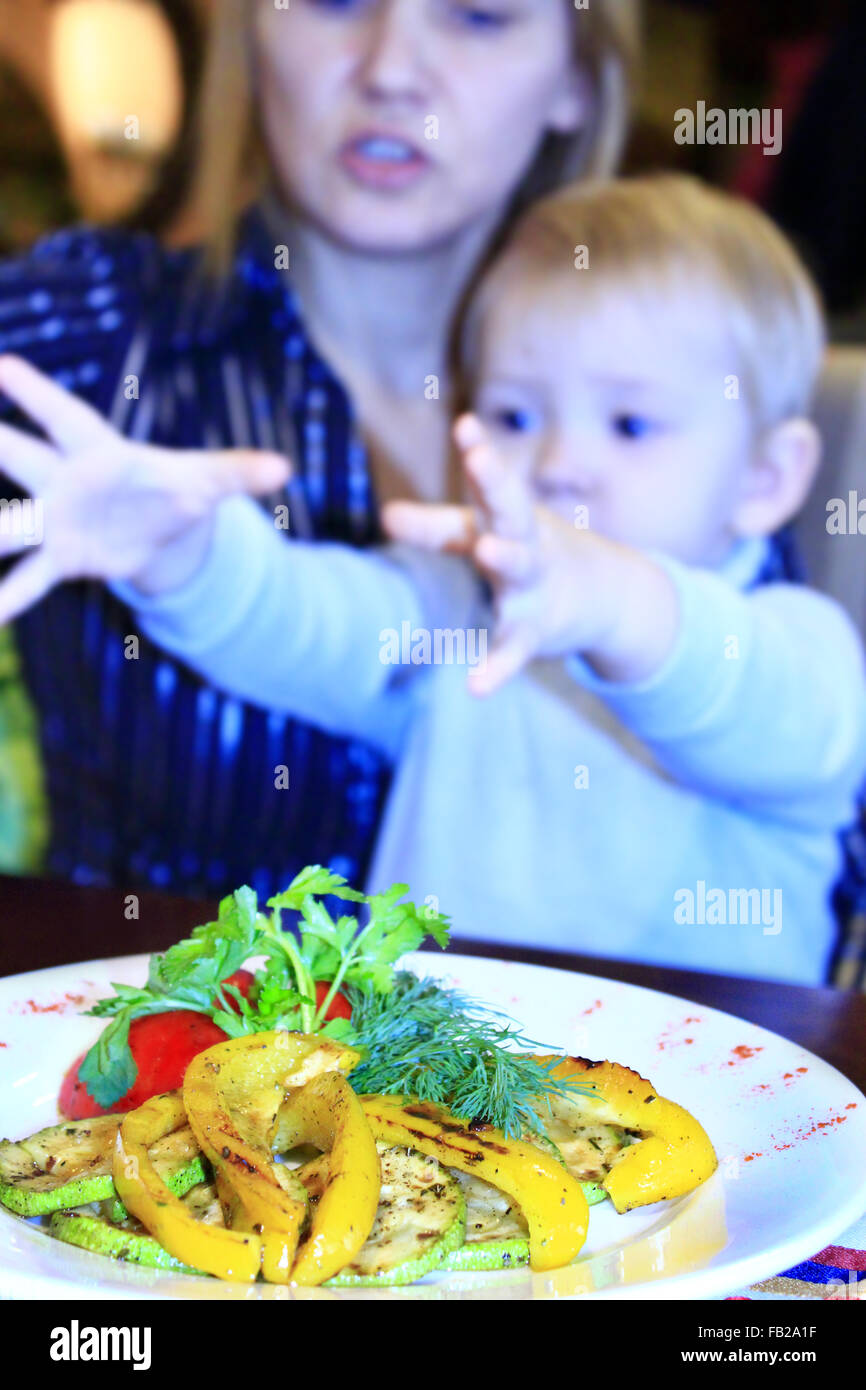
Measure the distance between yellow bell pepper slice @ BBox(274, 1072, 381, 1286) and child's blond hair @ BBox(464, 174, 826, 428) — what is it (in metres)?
1.05

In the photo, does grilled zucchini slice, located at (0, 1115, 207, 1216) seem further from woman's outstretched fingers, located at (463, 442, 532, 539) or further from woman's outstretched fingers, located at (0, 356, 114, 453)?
woman's outstretched fingers, located at (0, 356, 114, 453)

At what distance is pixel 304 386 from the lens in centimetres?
169

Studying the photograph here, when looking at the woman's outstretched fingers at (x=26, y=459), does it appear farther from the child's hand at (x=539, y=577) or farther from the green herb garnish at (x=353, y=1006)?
the green herb garnish at (x=353, y=1006)

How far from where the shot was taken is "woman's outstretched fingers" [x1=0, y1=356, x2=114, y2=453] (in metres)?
1.18

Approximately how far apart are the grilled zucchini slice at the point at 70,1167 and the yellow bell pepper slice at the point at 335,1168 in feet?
0.13

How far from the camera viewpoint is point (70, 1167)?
533mm

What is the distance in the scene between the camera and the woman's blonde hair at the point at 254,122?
5.59 ft

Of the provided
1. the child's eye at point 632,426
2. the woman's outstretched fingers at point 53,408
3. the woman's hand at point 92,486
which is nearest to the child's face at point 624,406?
the child's eye at point 632,426

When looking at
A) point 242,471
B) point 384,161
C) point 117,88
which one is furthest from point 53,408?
point 117,88

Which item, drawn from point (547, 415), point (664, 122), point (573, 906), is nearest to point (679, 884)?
point (573, 906)

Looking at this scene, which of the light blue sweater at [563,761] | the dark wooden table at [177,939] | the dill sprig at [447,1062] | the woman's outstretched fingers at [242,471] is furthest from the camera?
the light blue sweater at [563,761]

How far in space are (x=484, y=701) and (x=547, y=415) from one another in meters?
0.34

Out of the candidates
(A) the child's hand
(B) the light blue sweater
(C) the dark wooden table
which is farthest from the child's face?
(C) the dark wooden table
